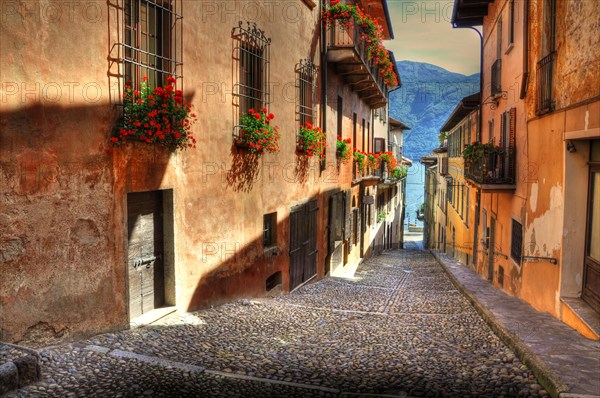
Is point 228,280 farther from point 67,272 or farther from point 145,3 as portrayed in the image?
point 145,3

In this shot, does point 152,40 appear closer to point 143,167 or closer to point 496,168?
point 143,167

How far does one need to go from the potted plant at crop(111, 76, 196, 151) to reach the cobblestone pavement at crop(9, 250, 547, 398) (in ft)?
7.73

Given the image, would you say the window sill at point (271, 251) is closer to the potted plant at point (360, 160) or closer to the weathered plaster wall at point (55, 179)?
the weathered plaster wall at point (55, 179)

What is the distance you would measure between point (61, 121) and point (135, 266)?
2247mm

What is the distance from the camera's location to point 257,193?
9688mm

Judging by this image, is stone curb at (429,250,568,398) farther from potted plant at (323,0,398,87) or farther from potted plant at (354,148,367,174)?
potted plant at (354,148,367,174)

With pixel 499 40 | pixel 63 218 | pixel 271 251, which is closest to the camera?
pixel 63 218


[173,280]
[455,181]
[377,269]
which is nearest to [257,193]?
[173,280]

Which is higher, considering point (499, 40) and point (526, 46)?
point (499, 40)

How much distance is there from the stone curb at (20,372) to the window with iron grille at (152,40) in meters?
3.43

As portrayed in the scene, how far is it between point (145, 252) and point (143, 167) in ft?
4.02

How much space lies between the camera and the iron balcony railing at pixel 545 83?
336 inches

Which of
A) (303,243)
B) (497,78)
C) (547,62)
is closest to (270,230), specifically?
(303,243)

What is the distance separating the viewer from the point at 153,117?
620 cm
